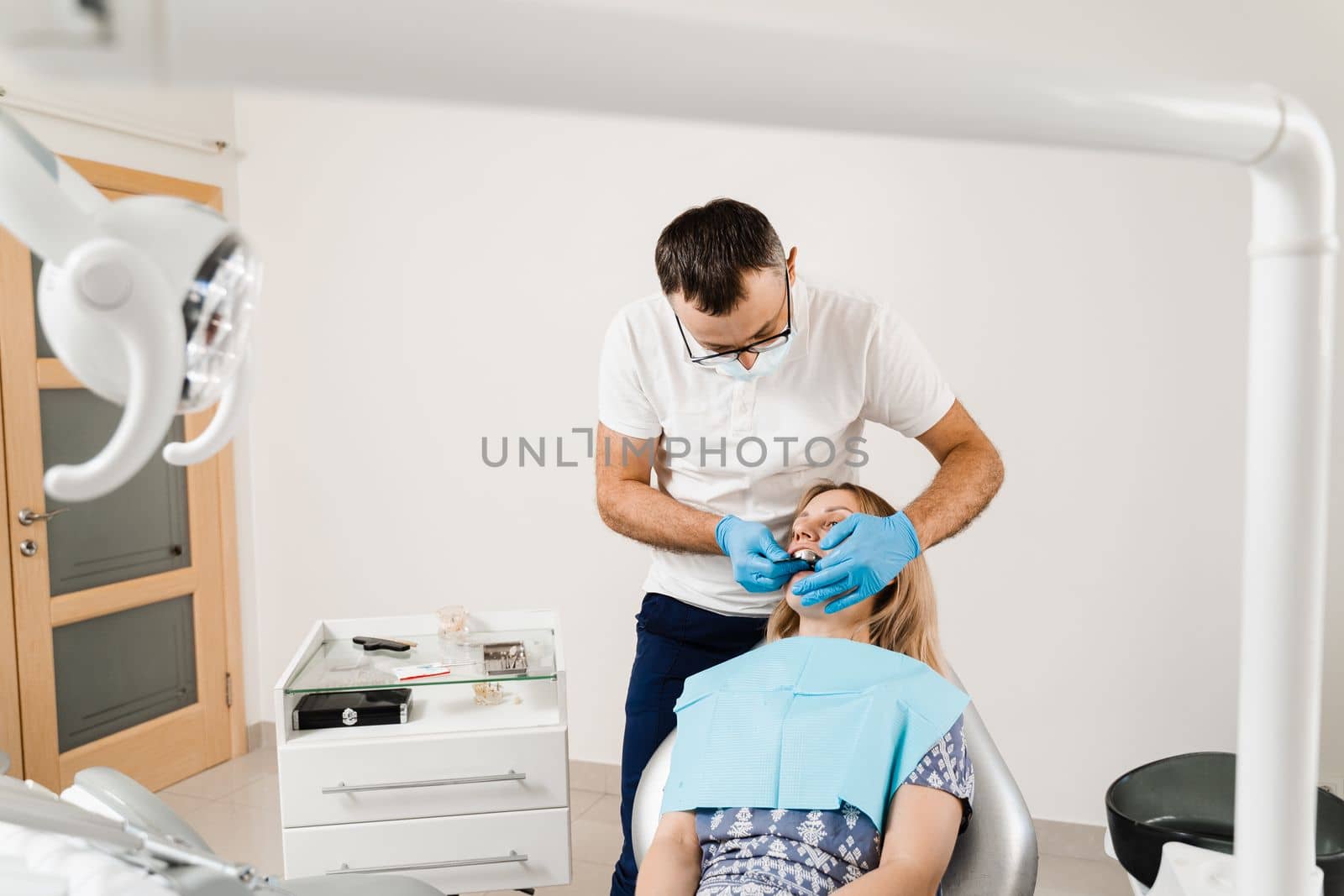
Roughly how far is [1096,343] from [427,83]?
267 centimetres

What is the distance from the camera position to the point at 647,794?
1.70 m

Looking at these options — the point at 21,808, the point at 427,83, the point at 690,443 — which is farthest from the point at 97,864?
the point at 690,443

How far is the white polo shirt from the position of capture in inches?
74.4

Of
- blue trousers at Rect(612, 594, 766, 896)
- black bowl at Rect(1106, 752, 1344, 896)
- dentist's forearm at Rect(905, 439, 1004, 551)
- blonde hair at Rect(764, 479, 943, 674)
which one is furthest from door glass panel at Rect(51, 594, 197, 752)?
black bowl at Rect(1106, 752, 1344, 896)

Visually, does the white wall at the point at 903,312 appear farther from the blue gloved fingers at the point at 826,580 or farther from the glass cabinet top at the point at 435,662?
the blue gloved fingers at the point at 826,580

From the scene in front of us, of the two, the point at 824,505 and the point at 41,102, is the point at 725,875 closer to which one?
the point at 824,505

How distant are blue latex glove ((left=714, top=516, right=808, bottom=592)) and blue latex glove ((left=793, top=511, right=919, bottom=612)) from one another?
61mm

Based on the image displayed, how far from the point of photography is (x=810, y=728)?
160 centimetres

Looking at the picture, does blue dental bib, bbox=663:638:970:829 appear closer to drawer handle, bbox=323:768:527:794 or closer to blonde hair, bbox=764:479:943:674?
blonde hair, bbox=764:479:943:674

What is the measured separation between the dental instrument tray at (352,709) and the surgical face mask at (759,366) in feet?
3.21

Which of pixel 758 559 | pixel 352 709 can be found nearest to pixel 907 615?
pixel 758 559

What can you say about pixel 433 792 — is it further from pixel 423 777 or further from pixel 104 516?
pixel 104 516

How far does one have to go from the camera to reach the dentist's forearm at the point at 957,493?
1784mm

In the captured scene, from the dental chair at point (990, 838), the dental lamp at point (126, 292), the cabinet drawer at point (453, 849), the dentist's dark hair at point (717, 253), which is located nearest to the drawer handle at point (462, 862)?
the cabinet drawer at point (453, 849)
